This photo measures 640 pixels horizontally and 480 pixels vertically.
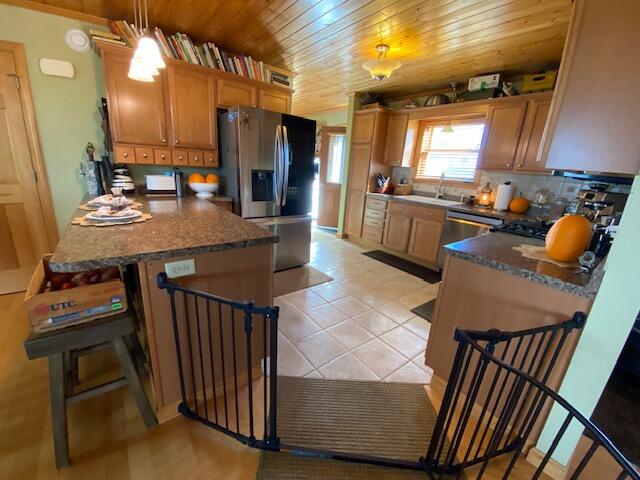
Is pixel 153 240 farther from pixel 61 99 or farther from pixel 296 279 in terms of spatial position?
pixel 61 99

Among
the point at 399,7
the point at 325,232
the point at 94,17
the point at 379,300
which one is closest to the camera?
the point at 399,7

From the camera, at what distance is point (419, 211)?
12.3ft

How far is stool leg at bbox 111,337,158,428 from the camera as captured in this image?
1.21 m

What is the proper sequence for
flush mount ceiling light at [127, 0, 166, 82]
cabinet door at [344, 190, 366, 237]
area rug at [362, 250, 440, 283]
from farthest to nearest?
cabinet door at [344, 190, 366, 237] < area rug at [362, 250, 440, 283] < flush mount ceiling light at [127, 0, 166, 82]

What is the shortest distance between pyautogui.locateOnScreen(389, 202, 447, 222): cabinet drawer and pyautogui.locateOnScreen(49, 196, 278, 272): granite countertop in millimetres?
2725

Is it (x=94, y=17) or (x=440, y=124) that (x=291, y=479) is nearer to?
(x=94, y=17)

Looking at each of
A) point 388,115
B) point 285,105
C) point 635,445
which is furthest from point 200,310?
point 388,115

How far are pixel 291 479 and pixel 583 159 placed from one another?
1.74 m

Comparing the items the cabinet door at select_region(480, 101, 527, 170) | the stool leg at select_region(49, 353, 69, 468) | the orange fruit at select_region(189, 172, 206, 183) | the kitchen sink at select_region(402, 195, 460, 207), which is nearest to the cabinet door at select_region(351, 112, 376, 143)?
the kitchen sink at select_region(402, 195, 460, 207)

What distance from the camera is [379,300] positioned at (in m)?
2.77

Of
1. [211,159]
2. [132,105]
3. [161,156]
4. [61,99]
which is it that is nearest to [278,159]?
[211,159]

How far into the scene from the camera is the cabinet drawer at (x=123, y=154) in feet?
8.16

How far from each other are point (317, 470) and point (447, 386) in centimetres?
74

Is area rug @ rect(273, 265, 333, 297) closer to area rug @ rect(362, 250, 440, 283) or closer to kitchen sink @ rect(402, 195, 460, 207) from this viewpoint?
area rug @ rect(362, 250, 440, 283)
